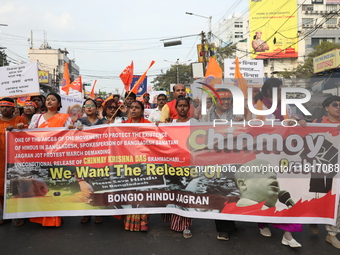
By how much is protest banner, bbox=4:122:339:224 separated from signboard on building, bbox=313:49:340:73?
684 inches

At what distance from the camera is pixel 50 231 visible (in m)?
3.65

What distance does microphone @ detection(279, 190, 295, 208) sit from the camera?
10.7ft

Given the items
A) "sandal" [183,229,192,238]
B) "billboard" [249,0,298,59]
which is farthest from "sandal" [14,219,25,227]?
"billboard" [249,0,298,59]

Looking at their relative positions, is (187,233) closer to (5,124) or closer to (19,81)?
(5,124)

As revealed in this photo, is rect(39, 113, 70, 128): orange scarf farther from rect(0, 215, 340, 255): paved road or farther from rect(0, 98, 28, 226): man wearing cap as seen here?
rect(0, 215, 340, 255): paved road

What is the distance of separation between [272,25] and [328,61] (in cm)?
3631

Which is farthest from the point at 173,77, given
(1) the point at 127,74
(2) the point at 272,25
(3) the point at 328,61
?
(1) the point at 127,74

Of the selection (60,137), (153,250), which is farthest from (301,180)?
(60,137)

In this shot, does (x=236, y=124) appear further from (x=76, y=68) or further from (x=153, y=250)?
(x=76, y=68)

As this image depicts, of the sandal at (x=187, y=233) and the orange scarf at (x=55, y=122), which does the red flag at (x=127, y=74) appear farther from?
the sandal at (x=187, y=233)

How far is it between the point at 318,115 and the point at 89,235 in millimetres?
3084

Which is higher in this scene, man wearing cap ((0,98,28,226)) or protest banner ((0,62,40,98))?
protest banner ((0,62,40,98))

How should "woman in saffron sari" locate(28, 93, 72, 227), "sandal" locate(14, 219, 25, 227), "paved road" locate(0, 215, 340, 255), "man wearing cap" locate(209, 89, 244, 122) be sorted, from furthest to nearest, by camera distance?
"woman in saffron sari" locate(28, 93, 72, 227) < "sandal" locate(14, 219, 25, 227) < "man wearing cap" locate(209, 89, 244, 122) < "paved road" locate(0, 215, 340, 255)

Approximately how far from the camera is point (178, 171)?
3486 mm
